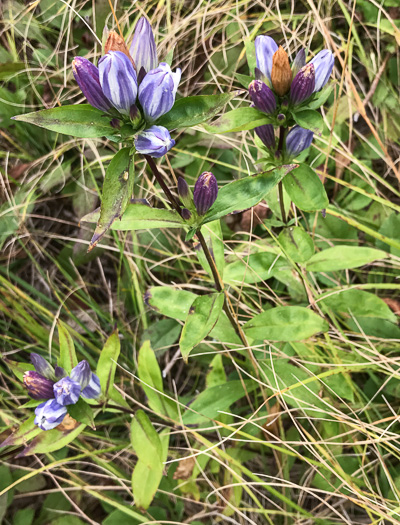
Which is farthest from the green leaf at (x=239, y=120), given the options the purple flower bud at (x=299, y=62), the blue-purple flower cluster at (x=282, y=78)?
the purple flower bud at (x=299, y=62)

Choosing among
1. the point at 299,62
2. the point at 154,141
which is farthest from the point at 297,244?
the point at 154,141

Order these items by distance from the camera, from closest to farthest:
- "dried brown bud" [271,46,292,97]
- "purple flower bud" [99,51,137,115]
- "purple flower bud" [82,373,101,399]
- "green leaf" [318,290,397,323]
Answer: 1. "purple flower bud" [99,51,137,115]
2. "dried brown bud" [271,46,292,97]
3. "purple flower bud" [82,373,101,399]
4. "green leaf" [318,290,397,323]

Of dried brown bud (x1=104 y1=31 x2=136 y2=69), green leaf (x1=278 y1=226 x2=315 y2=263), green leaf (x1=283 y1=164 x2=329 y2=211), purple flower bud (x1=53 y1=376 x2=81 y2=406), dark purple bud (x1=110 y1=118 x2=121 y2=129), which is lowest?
purple flower bud (x1=53 y1=376 x2=81 y2=406)

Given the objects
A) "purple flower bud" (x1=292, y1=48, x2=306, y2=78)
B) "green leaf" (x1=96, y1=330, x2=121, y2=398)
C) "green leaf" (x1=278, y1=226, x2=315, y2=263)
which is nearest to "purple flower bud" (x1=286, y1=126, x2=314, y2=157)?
"purple flower bud" (x1=292, y1=48, x2=306, y2=78)

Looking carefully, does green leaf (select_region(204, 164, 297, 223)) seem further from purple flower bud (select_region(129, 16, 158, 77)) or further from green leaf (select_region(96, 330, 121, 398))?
green leaf (select_region(96, 330, 121, 398))

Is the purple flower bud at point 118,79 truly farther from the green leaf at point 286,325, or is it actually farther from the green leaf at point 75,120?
the green leaf at point 286,325

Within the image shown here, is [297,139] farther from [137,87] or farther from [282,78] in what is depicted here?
[137,87]

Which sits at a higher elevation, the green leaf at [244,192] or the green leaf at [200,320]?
the green leaf at [244,192]
